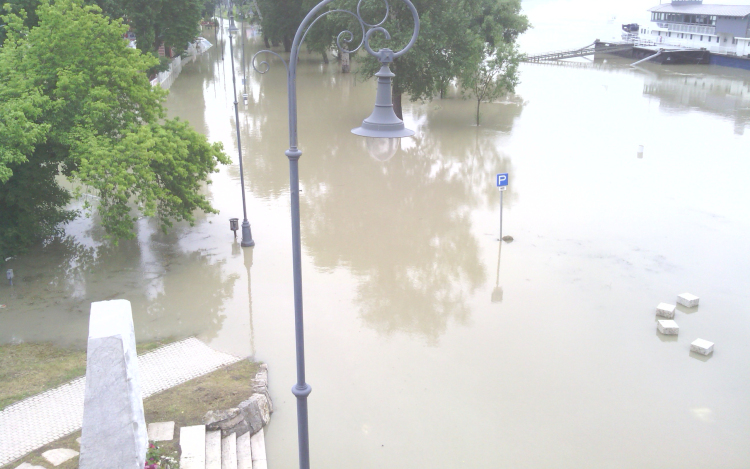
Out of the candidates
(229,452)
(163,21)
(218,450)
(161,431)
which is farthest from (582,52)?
(161,431)

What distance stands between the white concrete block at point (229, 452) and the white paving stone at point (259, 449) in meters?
0.34

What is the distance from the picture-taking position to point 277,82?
46.1m

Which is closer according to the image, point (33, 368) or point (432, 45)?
point (33, 368)

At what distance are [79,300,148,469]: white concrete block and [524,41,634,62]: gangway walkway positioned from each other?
2520 inches

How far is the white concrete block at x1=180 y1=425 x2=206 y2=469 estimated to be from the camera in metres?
8.14

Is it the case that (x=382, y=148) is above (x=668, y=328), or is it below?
above

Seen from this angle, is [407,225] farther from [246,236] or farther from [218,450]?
[218,450]

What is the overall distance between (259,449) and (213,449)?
2.53 ft

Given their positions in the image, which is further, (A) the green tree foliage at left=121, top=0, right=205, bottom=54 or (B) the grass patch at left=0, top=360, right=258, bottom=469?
(A) the green tree foliage at left=121, top=0, right=205, bottom=54

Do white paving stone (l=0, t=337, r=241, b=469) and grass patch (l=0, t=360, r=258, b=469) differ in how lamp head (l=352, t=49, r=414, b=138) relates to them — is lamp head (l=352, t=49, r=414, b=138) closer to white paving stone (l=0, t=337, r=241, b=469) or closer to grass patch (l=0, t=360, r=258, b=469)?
grass patch (l=0, t=360, r=258, b=469)

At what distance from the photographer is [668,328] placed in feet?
40.9

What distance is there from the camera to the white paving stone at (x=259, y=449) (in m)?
8.86

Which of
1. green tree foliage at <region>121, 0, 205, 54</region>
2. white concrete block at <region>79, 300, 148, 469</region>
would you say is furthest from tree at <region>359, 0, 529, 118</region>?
Result: white concrete block at <region>79, 300, 148, 469</region>

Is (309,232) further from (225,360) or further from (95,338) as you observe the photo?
(95,338)
